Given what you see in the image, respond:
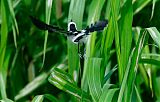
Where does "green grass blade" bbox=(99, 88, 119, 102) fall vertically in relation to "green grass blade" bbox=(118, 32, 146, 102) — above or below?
below

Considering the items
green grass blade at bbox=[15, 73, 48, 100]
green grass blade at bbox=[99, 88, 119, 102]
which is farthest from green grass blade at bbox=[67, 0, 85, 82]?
green grass blade at bbox=[15, 73, 48, 100]

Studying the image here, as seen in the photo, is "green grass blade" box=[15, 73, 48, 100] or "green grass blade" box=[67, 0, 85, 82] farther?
"green grass blade" box=[15, 73, 48, 100]

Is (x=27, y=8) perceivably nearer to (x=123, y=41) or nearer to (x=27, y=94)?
(x=27, y=94)

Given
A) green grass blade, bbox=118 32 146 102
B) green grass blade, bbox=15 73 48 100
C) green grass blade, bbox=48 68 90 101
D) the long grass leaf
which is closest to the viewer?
A: green grass blade, bbox=118 32 146 102

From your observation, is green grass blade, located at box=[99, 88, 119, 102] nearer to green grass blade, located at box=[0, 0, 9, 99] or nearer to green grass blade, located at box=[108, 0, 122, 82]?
green grass blade, located at box=[108, 0, 122, 82]

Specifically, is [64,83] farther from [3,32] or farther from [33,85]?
[33,85]

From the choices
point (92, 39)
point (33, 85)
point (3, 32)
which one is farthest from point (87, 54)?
point (33, 85)

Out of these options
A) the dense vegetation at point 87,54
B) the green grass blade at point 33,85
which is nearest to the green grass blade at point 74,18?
the dense vegetation at point 87,54

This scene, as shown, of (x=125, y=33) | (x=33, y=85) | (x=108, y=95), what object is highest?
(x=125, y=33)
